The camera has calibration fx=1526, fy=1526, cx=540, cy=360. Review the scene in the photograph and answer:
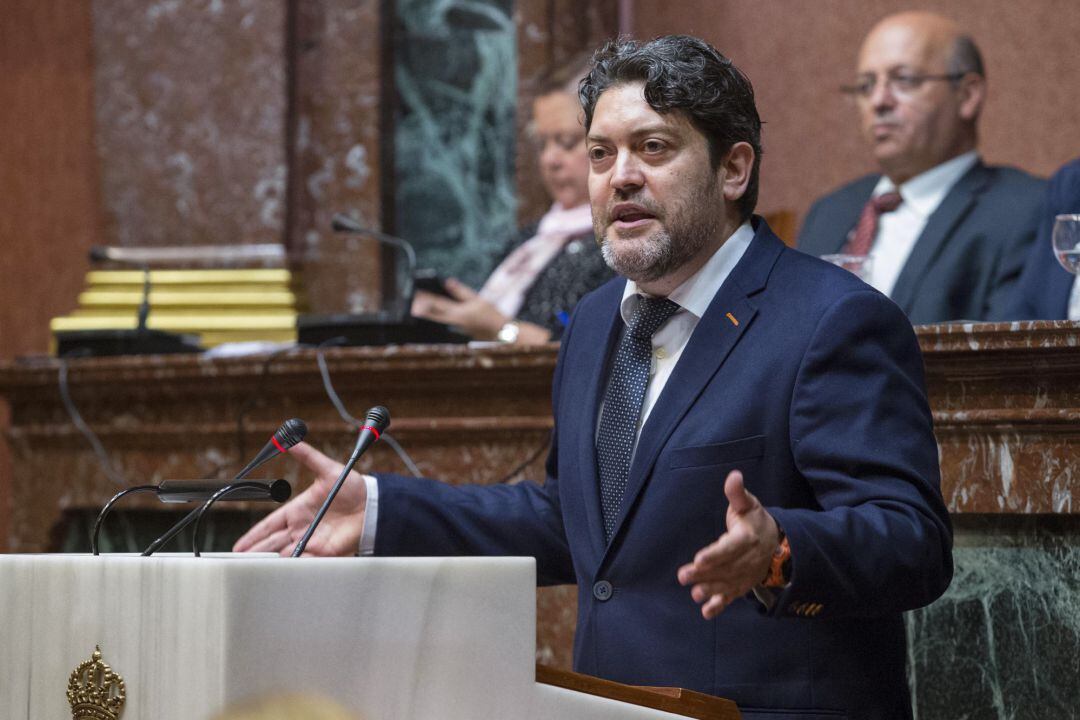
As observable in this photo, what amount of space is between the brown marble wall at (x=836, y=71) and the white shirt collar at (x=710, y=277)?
319cm

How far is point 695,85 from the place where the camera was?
7.23ft

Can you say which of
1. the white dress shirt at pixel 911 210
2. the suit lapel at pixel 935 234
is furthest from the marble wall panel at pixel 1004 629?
the white dress shirt at pixel 911 210

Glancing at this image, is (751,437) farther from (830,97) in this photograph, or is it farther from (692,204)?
(830,97)

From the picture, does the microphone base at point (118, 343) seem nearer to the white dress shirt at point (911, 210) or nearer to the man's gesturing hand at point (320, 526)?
the man's gesturing hand at point (320, 526)

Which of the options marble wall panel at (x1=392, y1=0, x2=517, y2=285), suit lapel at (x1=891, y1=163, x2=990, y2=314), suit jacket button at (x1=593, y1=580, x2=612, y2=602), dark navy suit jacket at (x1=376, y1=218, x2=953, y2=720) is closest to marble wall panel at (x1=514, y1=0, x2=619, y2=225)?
marble wall panel at (x1=392, y1=0, x2=517, y2=285)

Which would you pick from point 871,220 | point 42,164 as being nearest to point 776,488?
point 871,220

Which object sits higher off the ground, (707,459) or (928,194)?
(928,194)

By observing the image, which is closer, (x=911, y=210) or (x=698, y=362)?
(x=698, y=362)

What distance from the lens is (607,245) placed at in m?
2.24

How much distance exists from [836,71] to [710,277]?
346 cm

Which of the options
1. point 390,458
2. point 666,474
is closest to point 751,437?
point 666,474

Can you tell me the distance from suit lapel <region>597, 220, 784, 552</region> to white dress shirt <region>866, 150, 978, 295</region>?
2.14m

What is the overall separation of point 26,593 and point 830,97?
430cm

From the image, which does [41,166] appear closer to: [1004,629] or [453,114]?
[453,114]
